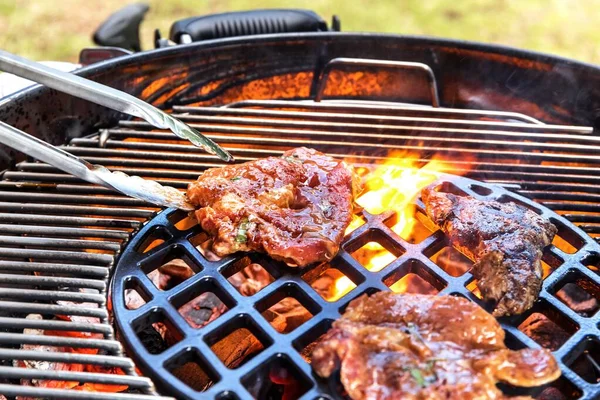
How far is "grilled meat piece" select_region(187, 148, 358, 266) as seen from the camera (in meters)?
2.39

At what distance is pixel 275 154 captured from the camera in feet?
10.6

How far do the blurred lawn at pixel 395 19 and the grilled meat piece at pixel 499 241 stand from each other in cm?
562

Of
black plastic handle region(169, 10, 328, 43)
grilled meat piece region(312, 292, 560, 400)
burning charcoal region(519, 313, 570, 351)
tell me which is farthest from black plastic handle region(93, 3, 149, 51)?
burning charcoal region(519, 313, 570, 351)

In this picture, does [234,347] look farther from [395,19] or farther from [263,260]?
[395,19]

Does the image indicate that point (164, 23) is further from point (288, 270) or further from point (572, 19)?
point (288, 270)

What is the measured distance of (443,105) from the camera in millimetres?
3895

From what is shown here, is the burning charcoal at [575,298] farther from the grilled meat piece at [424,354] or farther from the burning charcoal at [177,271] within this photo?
the burning charcoal at [177,271]

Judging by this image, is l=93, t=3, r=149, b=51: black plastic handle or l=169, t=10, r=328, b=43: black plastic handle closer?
l=169, t=10, r=328, b=43: black plastic handle

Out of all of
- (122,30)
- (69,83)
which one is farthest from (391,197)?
(122,30)

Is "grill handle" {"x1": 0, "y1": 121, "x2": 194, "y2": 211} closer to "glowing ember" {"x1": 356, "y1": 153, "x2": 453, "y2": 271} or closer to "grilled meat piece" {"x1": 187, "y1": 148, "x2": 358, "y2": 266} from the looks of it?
"grilled meat piece" {"x1": 187, "y1": 148, "x2": 358, "y2": 266}

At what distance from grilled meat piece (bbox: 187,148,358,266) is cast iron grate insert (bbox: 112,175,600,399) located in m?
Result: 0.09

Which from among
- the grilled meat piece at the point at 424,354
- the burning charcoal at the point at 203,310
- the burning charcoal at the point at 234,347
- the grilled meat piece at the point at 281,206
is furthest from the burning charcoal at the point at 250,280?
the grilled meat piece at the point at 424,354

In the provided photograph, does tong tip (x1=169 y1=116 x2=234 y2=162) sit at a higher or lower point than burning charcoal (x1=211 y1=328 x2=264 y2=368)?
higher

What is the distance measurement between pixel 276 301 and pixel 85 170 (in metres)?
0.87
